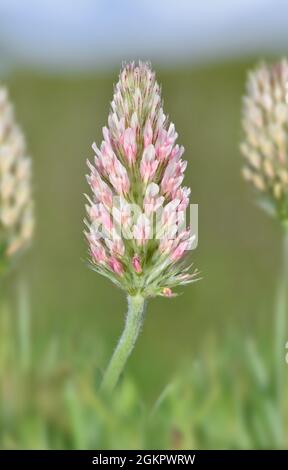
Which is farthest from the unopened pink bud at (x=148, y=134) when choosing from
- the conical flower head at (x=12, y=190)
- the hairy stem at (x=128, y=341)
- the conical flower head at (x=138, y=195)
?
the conical flower head at (x=12, y=190)

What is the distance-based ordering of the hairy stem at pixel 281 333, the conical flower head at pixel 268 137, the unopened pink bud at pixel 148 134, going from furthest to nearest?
the conical flower head at pixel 268 137
the hairy stem at pixel 281 333
the unopened pink bud at pixel 148 134

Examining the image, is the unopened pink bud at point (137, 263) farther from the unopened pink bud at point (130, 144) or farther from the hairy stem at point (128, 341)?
the unopened pink bud at point (130, 144)

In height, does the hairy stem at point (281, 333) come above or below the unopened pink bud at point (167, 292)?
below

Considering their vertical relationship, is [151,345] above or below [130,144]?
below

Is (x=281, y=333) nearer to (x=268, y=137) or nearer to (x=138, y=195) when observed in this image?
(x=268, y=137)

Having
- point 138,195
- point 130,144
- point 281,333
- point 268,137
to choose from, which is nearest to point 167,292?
point 138,195

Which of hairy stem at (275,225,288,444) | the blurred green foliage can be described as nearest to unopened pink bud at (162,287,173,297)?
the blurred green foliage
